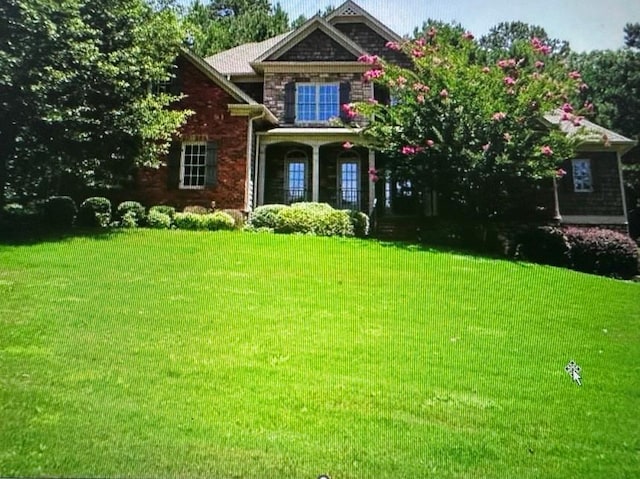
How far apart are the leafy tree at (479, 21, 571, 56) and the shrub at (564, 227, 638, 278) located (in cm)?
209

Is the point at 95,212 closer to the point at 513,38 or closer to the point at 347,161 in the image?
the point at 347,161

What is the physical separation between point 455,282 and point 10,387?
10.6 ft

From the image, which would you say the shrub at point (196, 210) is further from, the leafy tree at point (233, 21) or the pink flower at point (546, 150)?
the pink flower at point (546, 150)

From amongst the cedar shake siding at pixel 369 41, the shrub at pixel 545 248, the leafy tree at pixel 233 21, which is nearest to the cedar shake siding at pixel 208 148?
the leafy tree at pixel 233 21

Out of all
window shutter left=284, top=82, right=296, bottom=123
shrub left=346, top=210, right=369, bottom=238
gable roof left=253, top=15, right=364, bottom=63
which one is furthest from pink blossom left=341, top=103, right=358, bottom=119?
shrub left=346, top=210, right=369, bottom=238

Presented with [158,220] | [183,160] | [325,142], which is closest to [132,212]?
[158,220]

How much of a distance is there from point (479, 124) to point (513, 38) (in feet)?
6.20

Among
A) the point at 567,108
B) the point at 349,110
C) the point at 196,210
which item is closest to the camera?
the point at 567,108

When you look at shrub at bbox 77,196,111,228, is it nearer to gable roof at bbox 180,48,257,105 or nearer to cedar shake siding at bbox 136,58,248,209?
cedar shake siding at bbox 136,58,248,209

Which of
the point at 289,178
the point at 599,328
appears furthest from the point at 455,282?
the point at 289,178

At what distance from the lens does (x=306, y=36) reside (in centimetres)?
939

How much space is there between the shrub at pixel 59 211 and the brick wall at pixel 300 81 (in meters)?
4.47

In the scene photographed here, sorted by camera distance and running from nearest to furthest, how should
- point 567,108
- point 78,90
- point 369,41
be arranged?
point 78,90
point 567,108
point 369,41

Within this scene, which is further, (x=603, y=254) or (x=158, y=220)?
(x=158, y=220)
